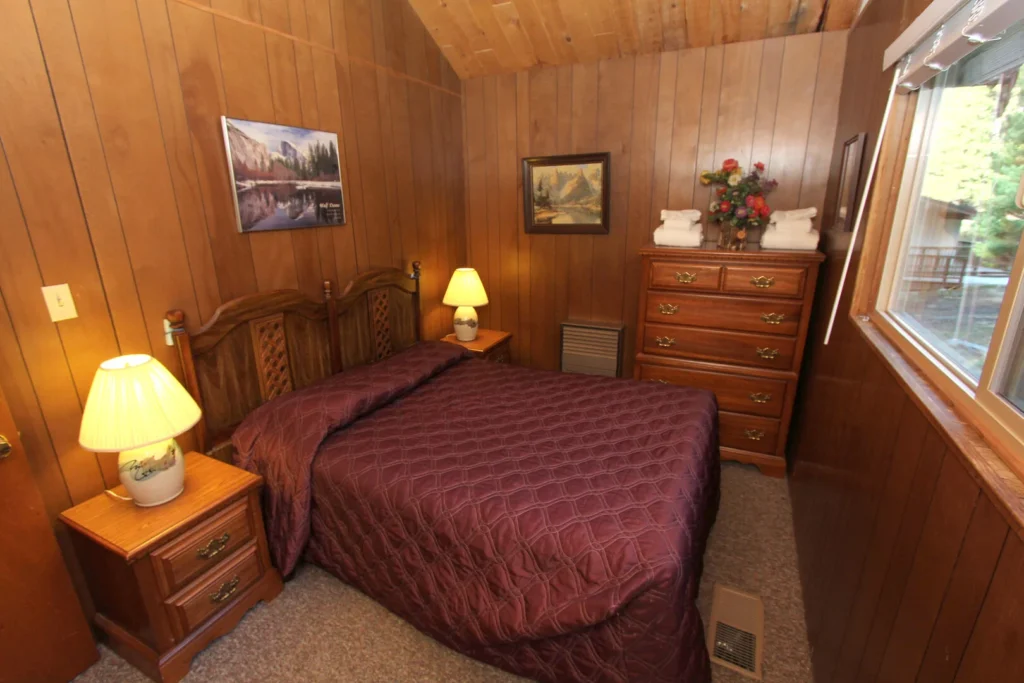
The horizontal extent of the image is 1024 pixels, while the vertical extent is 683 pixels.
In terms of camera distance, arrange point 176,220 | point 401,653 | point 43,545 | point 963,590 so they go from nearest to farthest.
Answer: point 963,590 < point 43,545 < point 401,653 < point 176,220

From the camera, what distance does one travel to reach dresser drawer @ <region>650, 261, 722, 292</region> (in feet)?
9.42

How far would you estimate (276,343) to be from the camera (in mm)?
2398

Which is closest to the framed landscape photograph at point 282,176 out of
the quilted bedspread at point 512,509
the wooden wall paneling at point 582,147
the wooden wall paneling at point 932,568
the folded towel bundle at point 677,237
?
the quilted bedspread at point 512,509

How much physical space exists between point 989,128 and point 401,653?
238 cm

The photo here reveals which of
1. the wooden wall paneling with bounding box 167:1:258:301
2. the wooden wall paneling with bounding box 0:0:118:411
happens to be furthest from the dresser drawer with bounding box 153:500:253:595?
the wooden wall paneling with bounding box 167:1:258:301

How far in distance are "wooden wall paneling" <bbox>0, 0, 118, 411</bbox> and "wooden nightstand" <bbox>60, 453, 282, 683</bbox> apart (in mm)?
495

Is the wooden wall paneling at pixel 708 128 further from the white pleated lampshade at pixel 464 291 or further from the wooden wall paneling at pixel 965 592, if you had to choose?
the wooden wall paneling at pixel 965 592

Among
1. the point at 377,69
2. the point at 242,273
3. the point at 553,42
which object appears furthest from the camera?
the point at 553,42

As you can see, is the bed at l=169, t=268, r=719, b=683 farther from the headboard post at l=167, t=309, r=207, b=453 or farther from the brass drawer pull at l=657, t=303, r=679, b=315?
the brass drawer pull at l=657, t=303, r=679, b=315

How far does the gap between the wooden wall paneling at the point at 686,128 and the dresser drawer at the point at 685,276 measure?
56cm

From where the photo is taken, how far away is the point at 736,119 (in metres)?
3.03

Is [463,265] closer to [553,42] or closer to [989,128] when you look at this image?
[553,42]

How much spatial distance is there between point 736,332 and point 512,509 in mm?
1926

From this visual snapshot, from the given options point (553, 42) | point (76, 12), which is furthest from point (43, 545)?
point (553, 42)
